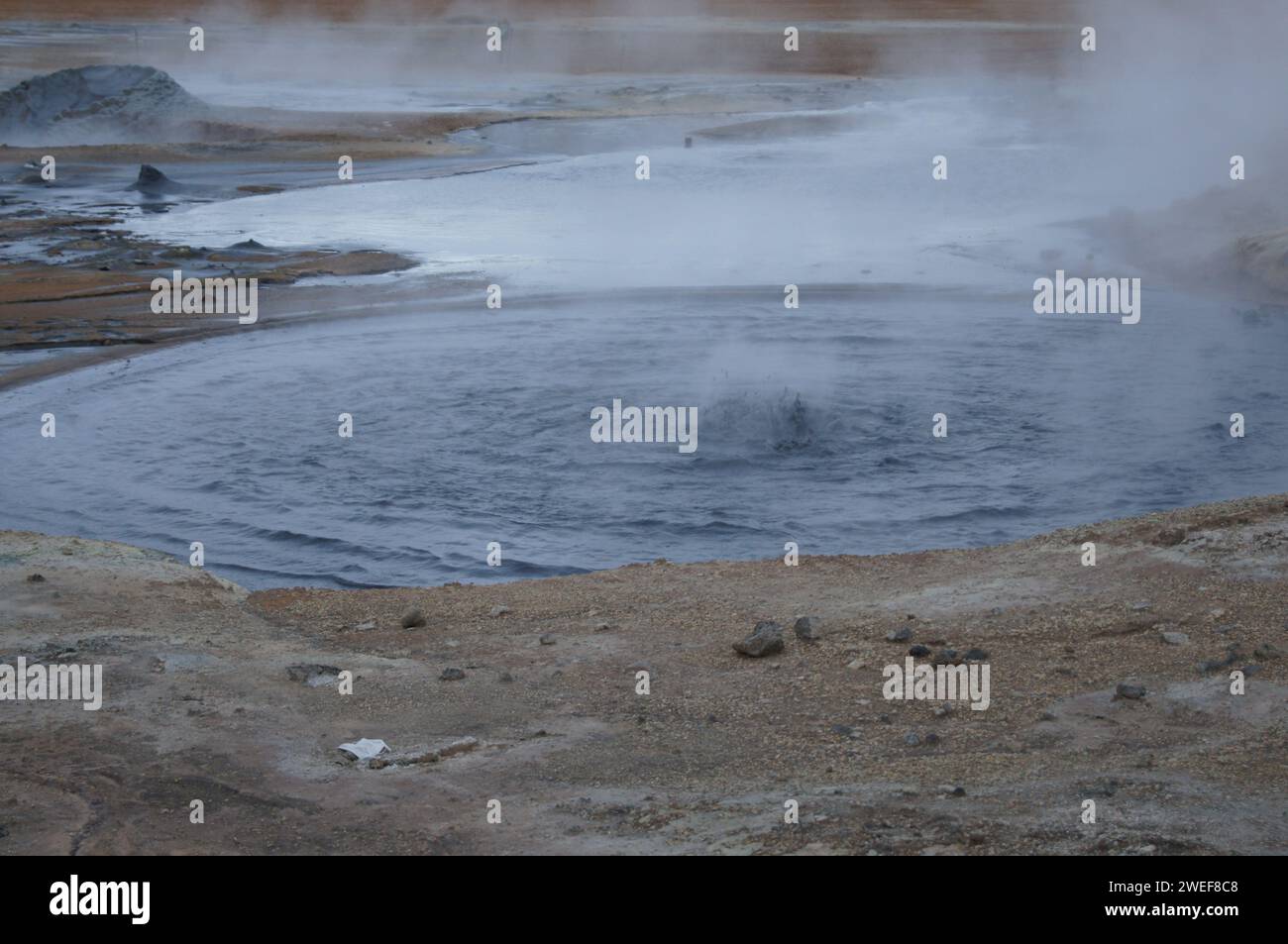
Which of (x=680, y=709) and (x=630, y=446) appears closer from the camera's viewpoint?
(x=680, y=709)

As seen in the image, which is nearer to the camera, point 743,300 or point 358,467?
point 358,467

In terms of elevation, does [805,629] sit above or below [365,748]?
above

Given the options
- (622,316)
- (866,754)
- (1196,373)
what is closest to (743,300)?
(622,316)

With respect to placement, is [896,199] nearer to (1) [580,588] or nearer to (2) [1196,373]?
(2) [1196,373]

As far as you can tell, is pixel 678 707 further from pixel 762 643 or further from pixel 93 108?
pixel 93 108

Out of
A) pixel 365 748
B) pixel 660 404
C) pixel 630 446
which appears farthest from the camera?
pixel 660 404

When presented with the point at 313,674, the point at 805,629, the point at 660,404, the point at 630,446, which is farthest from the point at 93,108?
the point at 805,629

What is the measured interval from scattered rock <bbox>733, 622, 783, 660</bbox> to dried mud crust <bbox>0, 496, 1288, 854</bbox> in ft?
0.19

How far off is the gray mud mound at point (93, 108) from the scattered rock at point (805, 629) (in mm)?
29710

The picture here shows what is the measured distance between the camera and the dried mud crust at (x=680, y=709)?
16.2ft

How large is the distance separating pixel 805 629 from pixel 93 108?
1224 inches

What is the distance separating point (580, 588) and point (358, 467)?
11.0 ft

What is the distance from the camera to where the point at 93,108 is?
33812 millimetres
